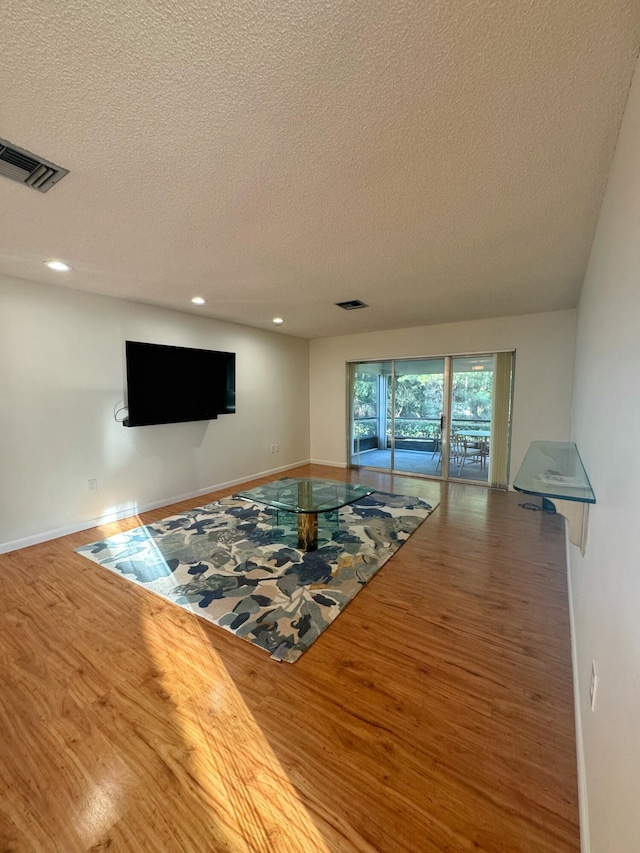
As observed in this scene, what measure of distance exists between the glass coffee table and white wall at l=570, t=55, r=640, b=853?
6.55ft

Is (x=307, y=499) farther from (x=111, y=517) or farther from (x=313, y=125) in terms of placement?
→ (x=313, y=125)

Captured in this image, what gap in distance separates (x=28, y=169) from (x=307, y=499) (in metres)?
2.90

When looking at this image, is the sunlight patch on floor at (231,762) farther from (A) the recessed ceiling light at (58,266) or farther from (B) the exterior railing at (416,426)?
(B) the exterior railing at (416,426)

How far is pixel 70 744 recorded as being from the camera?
55.0 inches

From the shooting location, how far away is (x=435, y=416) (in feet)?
18.5

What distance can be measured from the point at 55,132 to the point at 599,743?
2867 millimetres

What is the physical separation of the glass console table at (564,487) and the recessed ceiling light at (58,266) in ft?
12.0

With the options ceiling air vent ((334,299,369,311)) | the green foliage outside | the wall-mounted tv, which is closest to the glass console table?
ceiling air vent ((334,299,369,311))

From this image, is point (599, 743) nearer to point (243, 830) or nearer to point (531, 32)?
point (243, 830)

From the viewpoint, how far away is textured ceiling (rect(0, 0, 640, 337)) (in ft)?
3.14

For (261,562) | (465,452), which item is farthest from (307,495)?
(465,452)

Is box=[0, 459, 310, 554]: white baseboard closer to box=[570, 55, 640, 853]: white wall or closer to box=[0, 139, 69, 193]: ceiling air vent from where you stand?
box=[0, 139, 69, 193]: ceiling air vent

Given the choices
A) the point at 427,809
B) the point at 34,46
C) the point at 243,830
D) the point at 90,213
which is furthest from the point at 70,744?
the point at 90,213

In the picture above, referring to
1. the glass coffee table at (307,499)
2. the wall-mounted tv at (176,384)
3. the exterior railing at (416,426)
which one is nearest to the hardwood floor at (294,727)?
the glass coffee table at (307,499)
